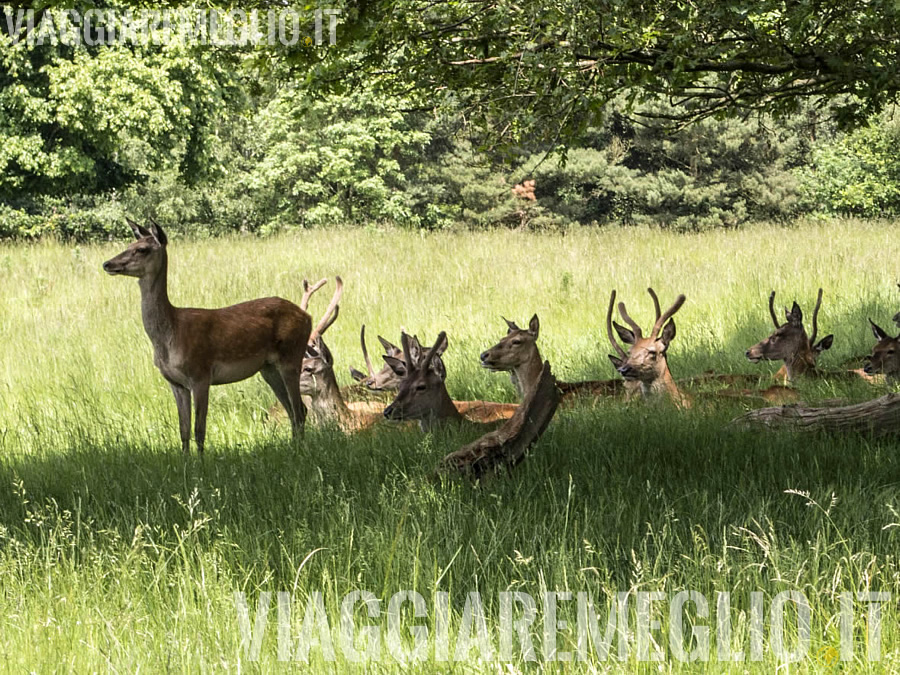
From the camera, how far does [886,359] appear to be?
743cm

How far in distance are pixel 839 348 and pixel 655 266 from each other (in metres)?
4.63

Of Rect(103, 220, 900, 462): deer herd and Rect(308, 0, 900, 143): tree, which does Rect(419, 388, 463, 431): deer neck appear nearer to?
Rect(103, 220, 900, 462): deer herd

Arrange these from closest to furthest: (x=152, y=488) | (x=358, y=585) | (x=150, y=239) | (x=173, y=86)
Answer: (x=358, y=585) → (x=152, y=488) → (x=150, y=239) → (x=173, y=86)

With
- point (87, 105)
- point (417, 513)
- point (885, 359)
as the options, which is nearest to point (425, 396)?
point (417, 513)

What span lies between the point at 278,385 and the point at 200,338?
94 cm

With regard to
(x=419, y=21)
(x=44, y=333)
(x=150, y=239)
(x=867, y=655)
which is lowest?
(x=44, y=333)

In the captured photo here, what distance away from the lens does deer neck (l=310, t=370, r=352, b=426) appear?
737cm

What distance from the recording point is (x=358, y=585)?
3494 millimetres

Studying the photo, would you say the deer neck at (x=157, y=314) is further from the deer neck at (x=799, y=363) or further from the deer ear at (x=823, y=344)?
the deer ear at (x=823, y=344)

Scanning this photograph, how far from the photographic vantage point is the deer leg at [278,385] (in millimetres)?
7016

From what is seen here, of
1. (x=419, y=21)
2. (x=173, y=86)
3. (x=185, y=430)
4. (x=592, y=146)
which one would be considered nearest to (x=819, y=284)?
(x=419, y=21)

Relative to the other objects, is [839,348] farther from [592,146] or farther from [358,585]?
[592,146]

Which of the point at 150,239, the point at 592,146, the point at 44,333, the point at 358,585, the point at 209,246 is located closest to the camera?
the point at 358,585

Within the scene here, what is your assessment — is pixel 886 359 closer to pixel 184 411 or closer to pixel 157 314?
pixel 184 411
